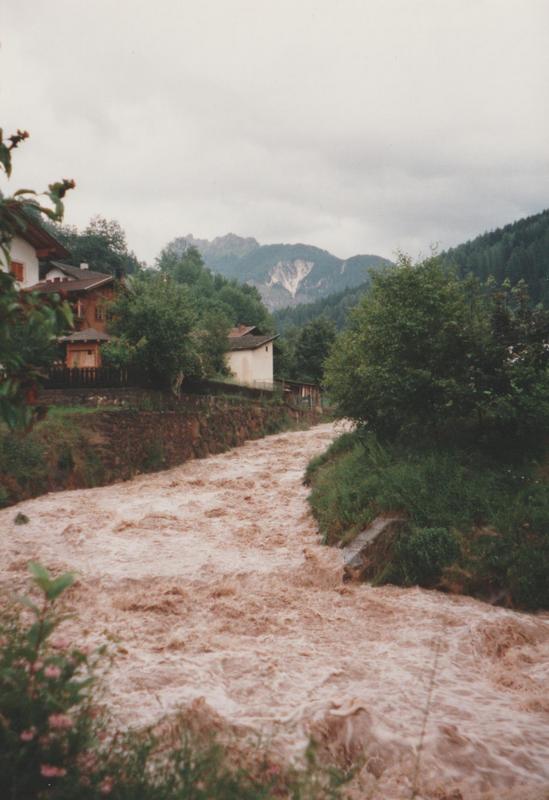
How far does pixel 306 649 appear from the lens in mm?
6430

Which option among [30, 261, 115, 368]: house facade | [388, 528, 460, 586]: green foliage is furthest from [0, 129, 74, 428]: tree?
[30, 261, 115, 368]: house facade

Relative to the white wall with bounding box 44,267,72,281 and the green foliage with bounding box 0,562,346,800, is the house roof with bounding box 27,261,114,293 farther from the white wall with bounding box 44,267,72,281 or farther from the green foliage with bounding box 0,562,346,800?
the green foliage with bounding box 0,562,346,800

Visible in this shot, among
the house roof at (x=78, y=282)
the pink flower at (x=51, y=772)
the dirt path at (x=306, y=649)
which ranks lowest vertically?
Answer: the dirt path at (x=306, y=649)

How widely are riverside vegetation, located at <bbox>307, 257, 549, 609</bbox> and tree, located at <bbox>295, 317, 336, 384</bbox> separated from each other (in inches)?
1463

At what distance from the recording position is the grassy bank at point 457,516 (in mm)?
8391

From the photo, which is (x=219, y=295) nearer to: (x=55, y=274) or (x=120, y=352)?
(x=55, y=274)

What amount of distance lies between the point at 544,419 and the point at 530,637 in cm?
498

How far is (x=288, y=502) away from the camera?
15.0 m

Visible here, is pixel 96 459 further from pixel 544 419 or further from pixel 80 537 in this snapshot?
pixel 544 419

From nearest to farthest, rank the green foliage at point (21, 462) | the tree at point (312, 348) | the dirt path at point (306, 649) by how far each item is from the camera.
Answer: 1. the dirt path at point (306, 649)
2. the green foliage at point (21, 462)
3. the tree at point (312, 348)

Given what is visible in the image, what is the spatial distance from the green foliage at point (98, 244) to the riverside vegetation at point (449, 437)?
5362 centimetres

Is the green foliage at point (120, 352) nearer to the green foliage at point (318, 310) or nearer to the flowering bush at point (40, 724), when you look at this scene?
the flowering bush at point (40, 724)

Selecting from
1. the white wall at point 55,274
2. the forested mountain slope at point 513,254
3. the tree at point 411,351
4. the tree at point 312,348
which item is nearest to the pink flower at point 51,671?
the tree at point 411,351

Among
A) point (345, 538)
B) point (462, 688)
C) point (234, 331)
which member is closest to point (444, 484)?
point (345, 538)
